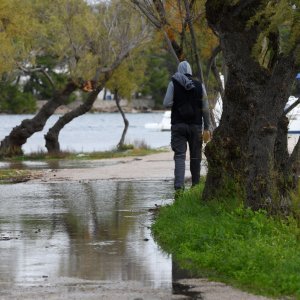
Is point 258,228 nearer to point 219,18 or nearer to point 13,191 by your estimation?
point 219,18

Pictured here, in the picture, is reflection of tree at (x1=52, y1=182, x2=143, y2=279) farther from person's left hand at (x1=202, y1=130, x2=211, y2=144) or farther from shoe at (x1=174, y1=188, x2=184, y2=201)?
person's left hand at (x1=202, y1=130, x2=211, y2=144)

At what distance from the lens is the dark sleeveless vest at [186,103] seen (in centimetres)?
1362

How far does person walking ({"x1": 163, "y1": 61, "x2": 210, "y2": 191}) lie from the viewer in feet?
44.7

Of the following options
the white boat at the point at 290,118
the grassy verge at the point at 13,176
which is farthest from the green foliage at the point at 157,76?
the grassy verge at the point at 13,176

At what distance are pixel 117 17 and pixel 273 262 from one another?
27.1 meters

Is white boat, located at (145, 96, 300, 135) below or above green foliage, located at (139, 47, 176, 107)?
below

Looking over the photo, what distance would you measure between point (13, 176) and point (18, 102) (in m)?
69.9

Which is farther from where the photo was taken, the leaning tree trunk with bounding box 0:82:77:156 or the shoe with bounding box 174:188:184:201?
the leaning tree trunk with bounding box 0:82:77:156

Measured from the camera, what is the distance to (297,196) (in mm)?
10727

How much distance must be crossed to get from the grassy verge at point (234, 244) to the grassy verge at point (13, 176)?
311 inches

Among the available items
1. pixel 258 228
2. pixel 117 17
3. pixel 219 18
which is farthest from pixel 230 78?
pixel 117 17

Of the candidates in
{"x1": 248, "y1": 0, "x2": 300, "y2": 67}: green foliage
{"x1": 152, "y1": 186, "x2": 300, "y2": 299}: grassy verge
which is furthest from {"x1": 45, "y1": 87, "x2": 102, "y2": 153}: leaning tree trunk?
{"x1": 248, "y1": 0, "x2": 300, "y2": 67}: green foliage

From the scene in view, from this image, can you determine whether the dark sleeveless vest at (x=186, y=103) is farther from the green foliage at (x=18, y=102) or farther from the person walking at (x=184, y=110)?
the green foliage at (x=18, y=102)

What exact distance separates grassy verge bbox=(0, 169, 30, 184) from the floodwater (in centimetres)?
244
